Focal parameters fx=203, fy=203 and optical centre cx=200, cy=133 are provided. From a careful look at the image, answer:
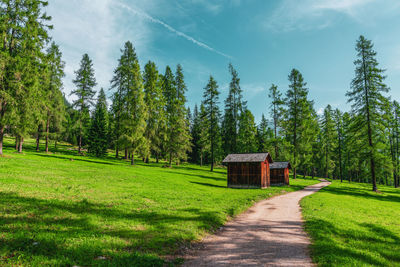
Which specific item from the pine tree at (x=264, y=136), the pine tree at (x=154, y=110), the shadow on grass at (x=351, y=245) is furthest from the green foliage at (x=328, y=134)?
the shadow on grass at (x=351, y=245)

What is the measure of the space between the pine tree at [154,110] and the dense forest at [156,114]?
21 cm

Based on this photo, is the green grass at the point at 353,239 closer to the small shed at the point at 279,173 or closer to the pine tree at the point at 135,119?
the small shed at the point at 279,173

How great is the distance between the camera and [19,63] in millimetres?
22406

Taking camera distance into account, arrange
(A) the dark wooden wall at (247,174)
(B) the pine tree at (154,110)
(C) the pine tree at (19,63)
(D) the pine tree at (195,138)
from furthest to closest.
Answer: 1. (D) the pine tree at (195,138)
2. (B) the pine tree at (154,110)
3. (A) the dark wooden wall at (247,174)
4. (C) the pine tree at (19,63)

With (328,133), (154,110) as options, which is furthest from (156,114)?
(328,133)

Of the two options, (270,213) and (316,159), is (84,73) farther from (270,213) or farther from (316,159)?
(316,159)

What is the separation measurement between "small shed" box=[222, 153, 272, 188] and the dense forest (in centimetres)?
1424

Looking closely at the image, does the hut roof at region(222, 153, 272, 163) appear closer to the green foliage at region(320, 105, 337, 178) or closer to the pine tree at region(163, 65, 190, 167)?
the pine tree at region(163, 65, 190, 167)

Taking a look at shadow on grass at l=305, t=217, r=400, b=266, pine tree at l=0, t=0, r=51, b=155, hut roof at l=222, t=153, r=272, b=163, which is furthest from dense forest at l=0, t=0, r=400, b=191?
shadow on grass at l=305, t=217, r=400, b=266

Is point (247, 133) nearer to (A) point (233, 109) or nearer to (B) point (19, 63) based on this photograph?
(A) point (233, 109)

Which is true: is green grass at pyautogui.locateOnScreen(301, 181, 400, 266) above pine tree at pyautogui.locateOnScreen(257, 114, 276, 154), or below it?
below

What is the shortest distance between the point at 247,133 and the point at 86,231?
159 ft

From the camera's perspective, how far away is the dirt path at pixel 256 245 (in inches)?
248

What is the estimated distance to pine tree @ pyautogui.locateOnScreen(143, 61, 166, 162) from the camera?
4138 cm
